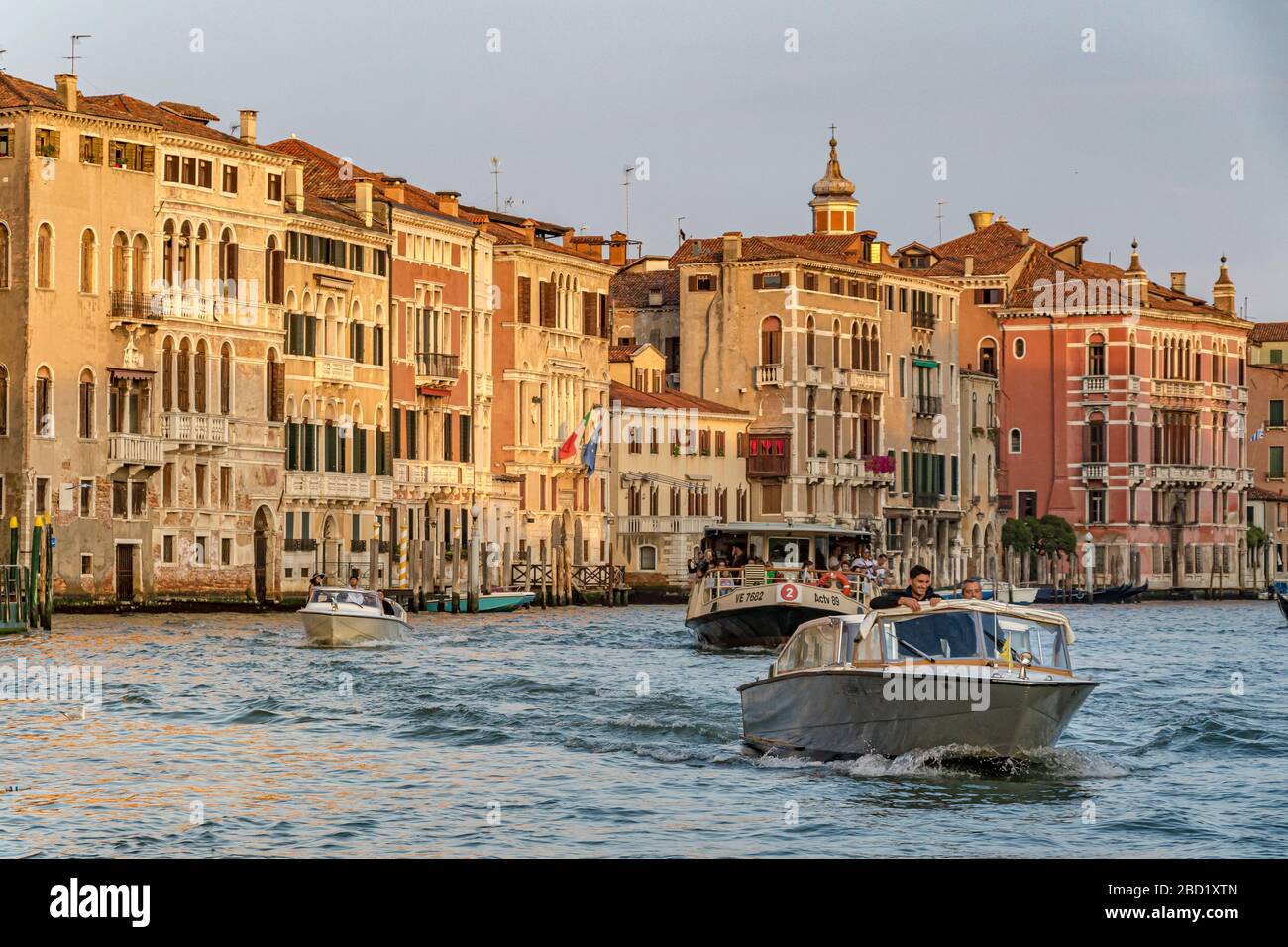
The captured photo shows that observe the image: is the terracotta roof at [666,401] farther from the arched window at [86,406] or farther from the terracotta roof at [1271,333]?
the terracotta roof at [1271,333]

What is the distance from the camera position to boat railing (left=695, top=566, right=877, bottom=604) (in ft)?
144

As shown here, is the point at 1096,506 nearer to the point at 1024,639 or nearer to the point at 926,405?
the point at 926,405

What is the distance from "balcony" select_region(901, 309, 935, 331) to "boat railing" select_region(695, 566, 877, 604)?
52162 mm

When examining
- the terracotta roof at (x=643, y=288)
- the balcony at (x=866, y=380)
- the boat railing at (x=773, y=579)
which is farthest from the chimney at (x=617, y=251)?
the boat railing at (x=773, y=579)

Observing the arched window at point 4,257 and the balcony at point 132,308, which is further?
the balcony at point 132,308

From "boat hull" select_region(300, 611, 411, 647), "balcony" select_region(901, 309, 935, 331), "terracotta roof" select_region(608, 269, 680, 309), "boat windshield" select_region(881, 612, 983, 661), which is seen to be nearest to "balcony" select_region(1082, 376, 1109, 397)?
"balcony" select_region(901, 309, 935, 331)

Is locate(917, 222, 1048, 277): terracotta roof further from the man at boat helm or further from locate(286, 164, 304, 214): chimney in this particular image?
the man at boat helm

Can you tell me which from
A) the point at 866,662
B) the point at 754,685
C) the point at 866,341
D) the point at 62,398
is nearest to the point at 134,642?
the point at 62,398

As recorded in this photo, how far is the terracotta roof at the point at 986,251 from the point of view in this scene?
106 meters

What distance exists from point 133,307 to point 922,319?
145 feet

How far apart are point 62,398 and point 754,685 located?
124 ft

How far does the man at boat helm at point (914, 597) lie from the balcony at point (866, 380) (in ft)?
233
